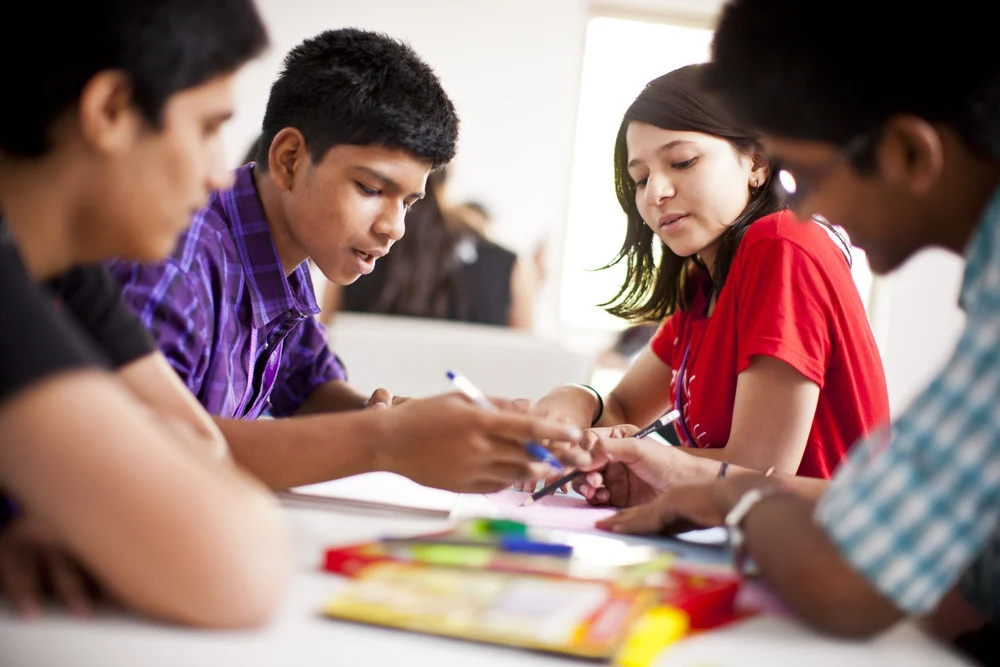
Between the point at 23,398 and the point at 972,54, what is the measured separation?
71cm

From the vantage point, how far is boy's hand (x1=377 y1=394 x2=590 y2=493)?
90 centimetres

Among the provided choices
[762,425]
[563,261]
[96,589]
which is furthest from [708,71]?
[563,261]

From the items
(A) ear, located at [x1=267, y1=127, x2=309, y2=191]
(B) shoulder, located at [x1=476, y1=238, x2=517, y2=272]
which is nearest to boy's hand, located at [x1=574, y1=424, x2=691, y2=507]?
(A) ear, located at [x1=267, y1=127, x2=309, y2=191]

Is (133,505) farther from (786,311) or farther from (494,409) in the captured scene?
(786,311)

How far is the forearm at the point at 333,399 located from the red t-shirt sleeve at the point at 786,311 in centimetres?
67

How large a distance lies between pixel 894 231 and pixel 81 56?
26.8 inches

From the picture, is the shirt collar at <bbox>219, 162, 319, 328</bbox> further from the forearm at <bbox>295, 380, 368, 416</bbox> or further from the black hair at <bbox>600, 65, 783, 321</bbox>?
the black hair at <bbox>600, 65, 783, 321</bbox>

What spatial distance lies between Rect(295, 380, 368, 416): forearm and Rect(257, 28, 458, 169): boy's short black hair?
1.38 ft

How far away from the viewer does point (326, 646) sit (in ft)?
1.90

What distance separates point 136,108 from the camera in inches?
28.5

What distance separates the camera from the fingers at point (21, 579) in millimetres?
589

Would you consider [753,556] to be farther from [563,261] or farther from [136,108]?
[563,261]

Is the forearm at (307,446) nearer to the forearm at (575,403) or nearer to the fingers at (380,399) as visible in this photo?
the fingers at (380,399)

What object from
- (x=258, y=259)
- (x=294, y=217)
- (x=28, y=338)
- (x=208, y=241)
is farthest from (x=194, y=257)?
(x=28, y=338)
